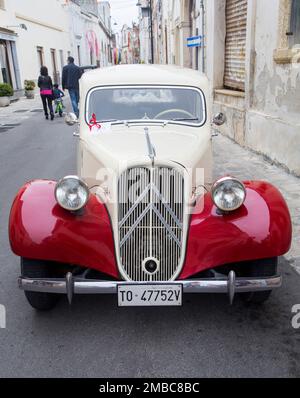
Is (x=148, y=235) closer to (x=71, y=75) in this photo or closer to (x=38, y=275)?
(x=38, y=275)

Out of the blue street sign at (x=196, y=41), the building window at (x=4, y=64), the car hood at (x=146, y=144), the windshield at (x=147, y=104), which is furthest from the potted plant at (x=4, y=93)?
the car hood at (x=146, y=144)

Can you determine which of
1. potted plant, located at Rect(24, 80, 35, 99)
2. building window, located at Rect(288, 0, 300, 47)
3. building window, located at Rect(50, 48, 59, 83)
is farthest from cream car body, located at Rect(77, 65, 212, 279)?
building window, located at Rect(50, 48, 59, 83)

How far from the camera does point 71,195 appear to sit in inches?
110

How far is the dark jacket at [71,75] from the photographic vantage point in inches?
500

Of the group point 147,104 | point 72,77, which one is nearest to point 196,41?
point 72,77

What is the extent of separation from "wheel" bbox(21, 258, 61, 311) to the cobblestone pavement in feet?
7.26

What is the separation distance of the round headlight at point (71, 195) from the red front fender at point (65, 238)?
0.25ft

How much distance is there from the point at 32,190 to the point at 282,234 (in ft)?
6.04

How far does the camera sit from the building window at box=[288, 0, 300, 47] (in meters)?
6.41

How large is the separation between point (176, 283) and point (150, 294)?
0.60 feet

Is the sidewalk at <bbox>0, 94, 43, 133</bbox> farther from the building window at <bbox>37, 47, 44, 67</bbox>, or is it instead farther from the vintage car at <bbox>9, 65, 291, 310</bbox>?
the vintage car at <bbox>9, 65, 291, 310</bbox>

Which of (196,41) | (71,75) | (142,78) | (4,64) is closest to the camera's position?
(142,78)

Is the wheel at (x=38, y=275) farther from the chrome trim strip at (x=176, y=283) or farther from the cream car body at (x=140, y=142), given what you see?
the cream car body at (x=140, y=142)

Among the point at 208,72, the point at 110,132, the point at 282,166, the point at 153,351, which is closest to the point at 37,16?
the point at 208,72
